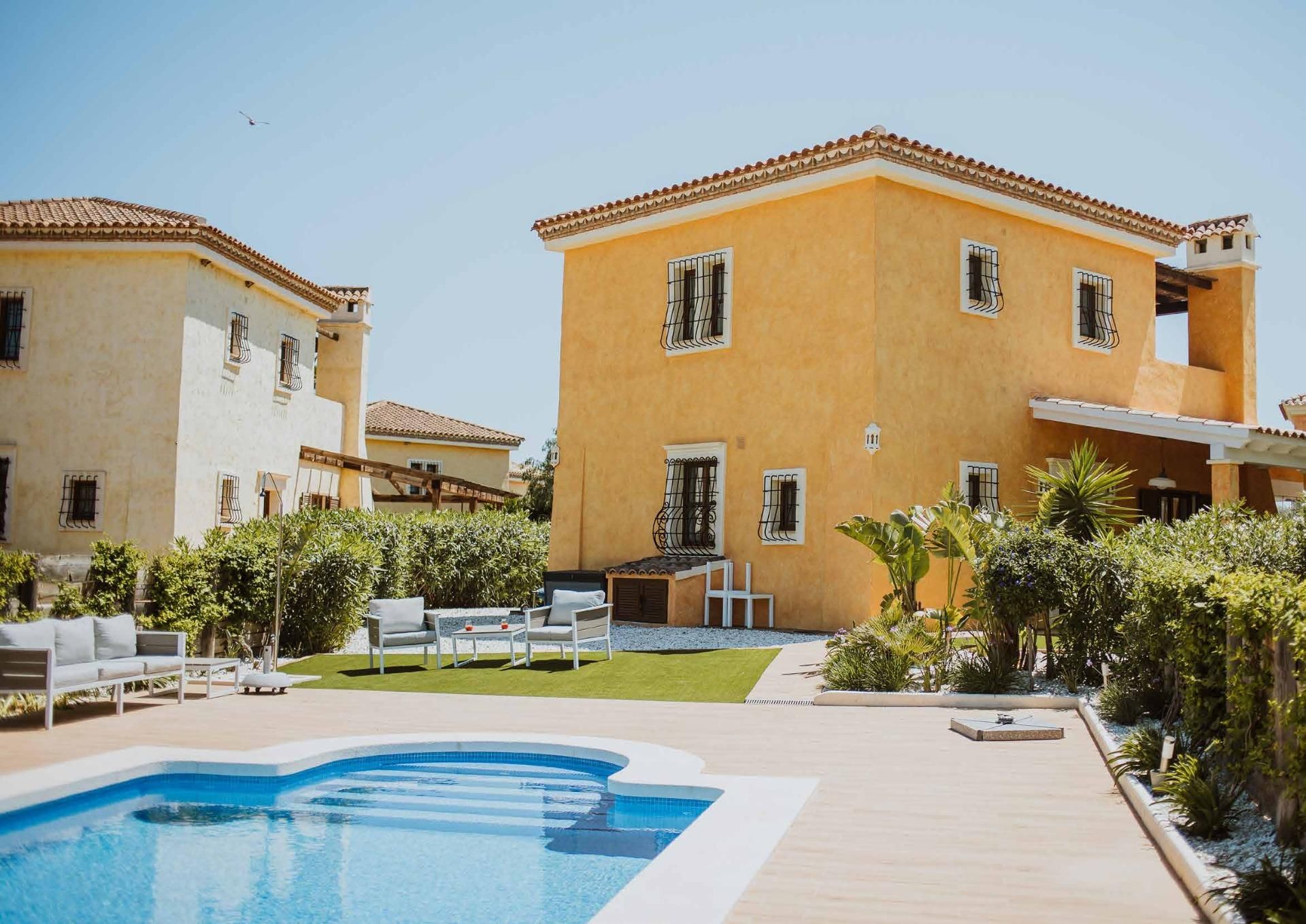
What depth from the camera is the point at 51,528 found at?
77.0 feet

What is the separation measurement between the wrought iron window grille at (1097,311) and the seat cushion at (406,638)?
1329cm

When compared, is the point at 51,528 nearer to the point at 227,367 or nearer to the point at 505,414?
the point at 227,367

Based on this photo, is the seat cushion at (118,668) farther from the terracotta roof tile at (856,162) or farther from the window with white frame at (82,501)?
the terracotta roof tile at (856,162)

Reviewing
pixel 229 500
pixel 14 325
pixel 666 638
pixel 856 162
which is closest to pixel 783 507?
pixel 666 638

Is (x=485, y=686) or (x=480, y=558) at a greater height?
(x=480, y=558)

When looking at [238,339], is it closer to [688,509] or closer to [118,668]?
[688,509]

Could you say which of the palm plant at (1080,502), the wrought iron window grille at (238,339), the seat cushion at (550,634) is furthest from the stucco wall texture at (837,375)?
the wrought iron window grille at (238,339)

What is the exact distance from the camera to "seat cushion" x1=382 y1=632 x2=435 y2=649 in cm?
1558

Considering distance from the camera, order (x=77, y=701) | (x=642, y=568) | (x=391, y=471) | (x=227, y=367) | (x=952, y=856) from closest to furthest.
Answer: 1. (x=952, y=856)
2. (x=77, y=701)
3. (x=642, y=568)
4. (x=227, y=367)
5. (x=391, y=471)

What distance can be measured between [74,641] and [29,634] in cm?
63

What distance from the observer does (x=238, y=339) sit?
1017 inches

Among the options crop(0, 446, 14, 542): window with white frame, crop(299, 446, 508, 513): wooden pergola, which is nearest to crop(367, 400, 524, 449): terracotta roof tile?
crop(299, 446, 508, 513): wooden pergola

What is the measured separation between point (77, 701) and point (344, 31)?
1143 centimetres

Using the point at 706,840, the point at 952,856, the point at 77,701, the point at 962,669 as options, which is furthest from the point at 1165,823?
the point at 77,701
